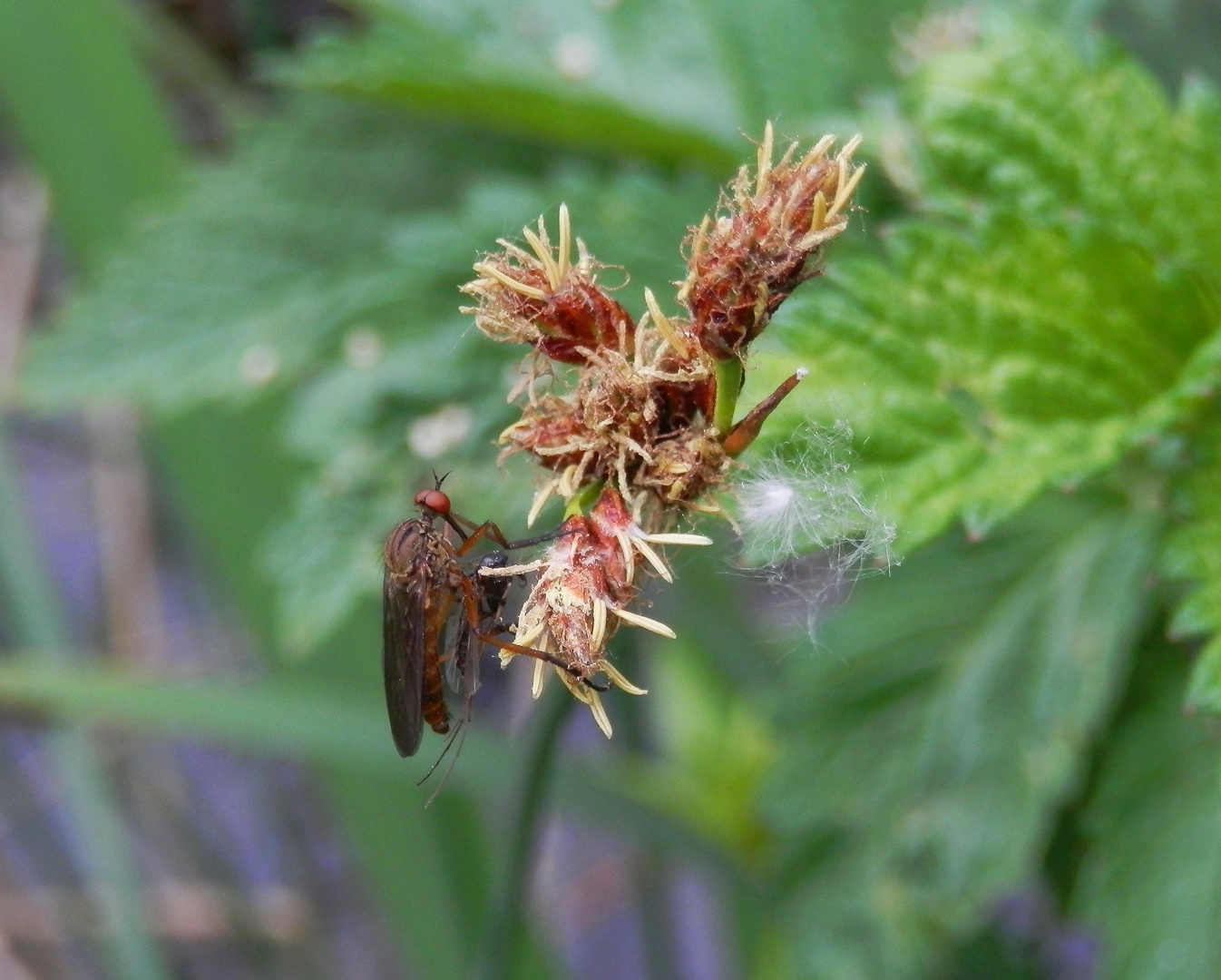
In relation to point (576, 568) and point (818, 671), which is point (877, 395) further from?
point (818, 671)

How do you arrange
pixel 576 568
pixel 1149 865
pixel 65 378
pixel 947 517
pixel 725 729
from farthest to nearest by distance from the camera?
pixel 725 729, pixel 65 378, pixel 1149 865, pixel 947 517, pixel 576 568

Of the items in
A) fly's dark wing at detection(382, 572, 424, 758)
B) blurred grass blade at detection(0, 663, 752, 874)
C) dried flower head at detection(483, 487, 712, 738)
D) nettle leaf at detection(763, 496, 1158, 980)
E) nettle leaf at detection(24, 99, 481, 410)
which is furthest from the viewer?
blurred grass blade at detection(0, 663, 752, 874)

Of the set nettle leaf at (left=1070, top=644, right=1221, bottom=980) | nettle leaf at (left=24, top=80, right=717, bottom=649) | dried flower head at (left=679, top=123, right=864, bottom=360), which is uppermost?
nettle leaf at (left=24, top=80, right=717, bottom=649)

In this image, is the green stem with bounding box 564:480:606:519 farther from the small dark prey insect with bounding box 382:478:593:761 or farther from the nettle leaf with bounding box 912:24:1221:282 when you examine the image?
the nettle leaf with bounding box 912:24:1221:282

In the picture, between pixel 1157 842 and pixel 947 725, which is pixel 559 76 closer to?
pixel 947 725

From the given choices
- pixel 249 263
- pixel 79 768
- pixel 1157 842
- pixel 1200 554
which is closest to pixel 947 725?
pixel 1157 842

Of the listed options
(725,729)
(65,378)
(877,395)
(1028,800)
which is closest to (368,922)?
(725,729)

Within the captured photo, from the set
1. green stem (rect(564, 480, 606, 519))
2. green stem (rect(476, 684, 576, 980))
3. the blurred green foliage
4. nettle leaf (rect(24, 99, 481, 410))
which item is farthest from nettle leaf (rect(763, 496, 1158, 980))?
nettle leaf (rect(24, 99, 481, 410))
